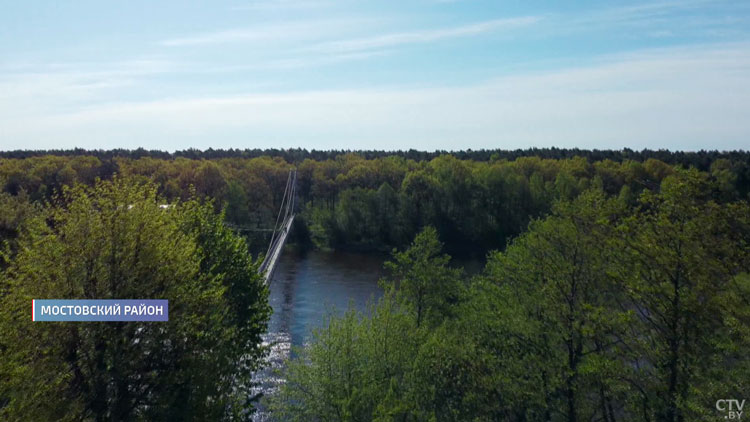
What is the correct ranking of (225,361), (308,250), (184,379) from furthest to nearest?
(308,250), (225,361), (184,379)

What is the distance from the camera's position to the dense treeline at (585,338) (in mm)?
9094

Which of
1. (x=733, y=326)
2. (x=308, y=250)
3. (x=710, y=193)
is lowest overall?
(x=308, y=250)

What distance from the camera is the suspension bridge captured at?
29.4m

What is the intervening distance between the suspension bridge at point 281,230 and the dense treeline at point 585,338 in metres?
6.48

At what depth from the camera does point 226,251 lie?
13.3 m

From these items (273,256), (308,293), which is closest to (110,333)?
(308,293)

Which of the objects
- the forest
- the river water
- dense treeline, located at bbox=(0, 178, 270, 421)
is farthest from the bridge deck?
dense treeline, located at bbox=(0, 178, 270, 421)

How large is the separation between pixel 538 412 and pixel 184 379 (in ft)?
22.2

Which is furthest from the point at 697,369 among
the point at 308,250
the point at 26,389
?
the point at 308,250

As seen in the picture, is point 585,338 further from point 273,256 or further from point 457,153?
point 457,153

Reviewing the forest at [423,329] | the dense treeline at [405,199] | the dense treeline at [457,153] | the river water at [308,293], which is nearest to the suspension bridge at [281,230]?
the dense treeline at [405,199]

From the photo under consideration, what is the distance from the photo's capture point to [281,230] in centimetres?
4291

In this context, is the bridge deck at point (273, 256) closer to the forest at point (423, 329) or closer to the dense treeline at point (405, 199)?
the dense treeline at point (405, 199)

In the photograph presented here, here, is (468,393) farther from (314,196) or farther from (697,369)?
(314,196)
